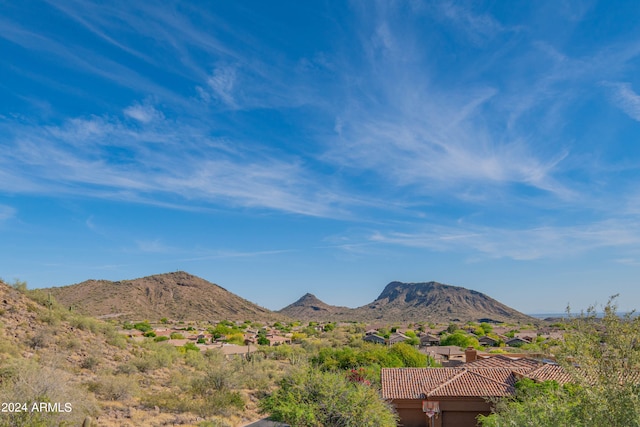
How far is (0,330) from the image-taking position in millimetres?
29484

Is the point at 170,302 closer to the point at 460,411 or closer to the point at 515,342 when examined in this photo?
the point at 515,342

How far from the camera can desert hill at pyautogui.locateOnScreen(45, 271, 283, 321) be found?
9662 cm

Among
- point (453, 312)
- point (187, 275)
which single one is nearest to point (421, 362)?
point (187, 275)

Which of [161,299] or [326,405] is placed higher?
[161,299]

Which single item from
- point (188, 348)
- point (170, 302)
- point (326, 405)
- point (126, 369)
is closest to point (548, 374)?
point (326, 405)

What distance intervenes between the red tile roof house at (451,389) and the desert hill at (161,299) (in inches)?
2847

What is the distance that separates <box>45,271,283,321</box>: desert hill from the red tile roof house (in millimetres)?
72313

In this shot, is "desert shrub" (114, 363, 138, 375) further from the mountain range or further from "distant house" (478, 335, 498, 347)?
"distant house" (478, 335, 498, 347)

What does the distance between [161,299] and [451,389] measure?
3839 inches

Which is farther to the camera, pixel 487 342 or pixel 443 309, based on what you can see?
pixel 443 309

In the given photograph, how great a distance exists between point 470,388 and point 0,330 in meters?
29.4

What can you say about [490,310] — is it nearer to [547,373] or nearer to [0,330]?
[547,373]

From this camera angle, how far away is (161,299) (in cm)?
11256

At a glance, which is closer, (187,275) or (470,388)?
(470,388)
